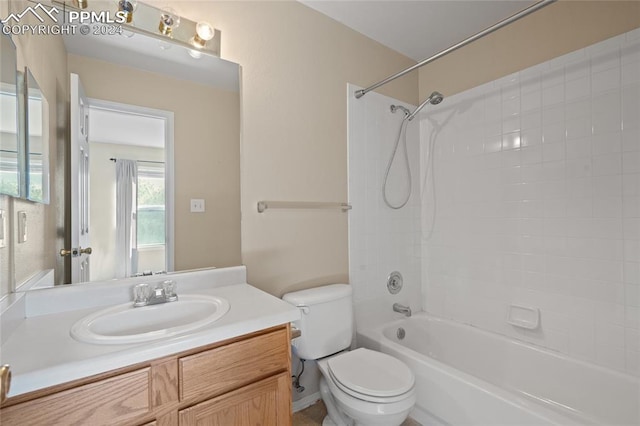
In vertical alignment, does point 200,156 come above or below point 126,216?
above

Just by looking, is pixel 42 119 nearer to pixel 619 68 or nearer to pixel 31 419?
pixel 31 419

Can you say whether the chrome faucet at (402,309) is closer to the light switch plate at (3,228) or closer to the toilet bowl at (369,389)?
the toilet bowl at (369,389)

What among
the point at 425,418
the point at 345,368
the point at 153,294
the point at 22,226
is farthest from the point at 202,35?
the point at 425,418

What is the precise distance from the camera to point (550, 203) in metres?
1.84

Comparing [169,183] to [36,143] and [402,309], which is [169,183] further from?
[402,309]

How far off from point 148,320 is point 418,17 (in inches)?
88.9

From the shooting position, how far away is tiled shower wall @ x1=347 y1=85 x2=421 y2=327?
2.11 metres

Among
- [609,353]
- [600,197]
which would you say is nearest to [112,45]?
[600,197]

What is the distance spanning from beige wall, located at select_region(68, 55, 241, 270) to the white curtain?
17 centimetres

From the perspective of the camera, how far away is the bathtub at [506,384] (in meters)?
1.38

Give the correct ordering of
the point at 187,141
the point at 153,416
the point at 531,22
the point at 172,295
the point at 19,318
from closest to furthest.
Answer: the point at 153,416 < the point at 19,318 < the point at 172,295 < the point at 187,141 < the point at 531,22

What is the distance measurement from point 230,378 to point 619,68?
91.6 inches

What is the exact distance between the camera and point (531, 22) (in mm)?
1938

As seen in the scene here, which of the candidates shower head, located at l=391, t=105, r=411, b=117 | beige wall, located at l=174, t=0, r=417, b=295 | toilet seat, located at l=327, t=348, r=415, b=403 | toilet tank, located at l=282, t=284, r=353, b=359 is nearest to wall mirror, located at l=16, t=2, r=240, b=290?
beige wall, located at l=174, t=0, r=417, b=295
